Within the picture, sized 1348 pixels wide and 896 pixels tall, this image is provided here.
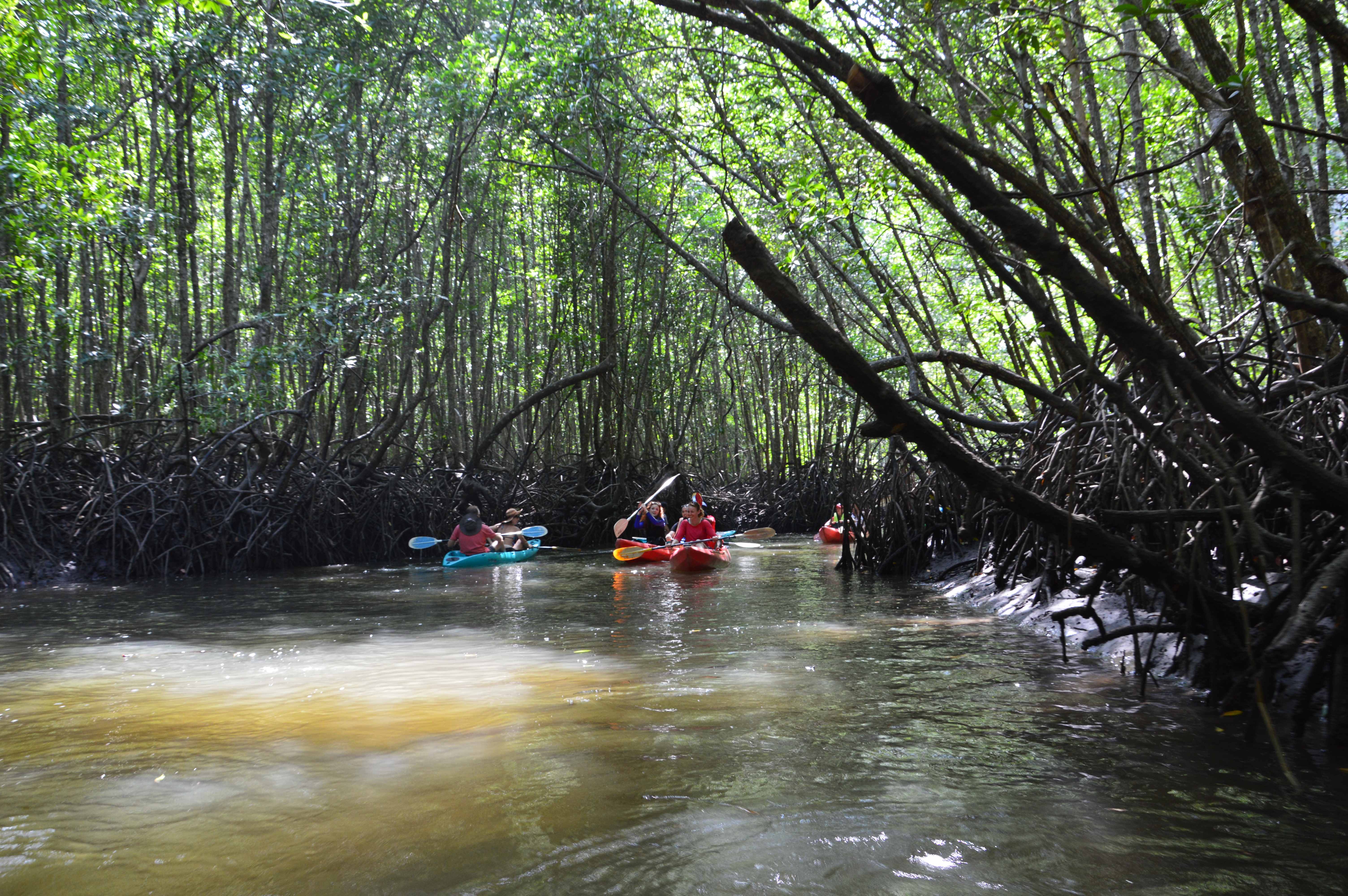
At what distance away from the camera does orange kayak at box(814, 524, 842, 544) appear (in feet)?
43.4

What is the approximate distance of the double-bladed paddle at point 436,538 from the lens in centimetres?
1149

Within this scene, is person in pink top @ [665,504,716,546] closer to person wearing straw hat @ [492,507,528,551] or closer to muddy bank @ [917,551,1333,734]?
person wearing straw hat @ [492,507,528,551]

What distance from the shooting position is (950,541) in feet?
27.5

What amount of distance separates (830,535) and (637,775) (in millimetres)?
10808

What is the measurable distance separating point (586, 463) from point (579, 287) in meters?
2.75

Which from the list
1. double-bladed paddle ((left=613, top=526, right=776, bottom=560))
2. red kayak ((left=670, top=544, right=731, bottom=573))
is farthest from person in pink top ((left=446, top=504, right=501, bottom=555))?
red kayak ((left=670, top=544, right=731, bottom=573))

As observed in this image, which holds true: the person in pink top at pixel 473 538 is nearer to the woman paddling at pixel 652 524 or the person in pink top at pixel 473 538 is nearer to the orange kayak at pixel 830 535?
the woman paddling at pixel 652 524

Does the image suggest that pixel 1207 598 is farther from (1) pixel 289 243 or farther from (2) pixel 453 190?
(1) pixel 289 243

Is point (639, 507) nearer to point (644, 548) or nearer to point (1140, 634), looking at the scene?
point (644, 548)

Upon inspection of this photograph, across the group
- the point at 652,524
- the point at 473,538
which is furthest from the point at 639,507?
the point at 473,538

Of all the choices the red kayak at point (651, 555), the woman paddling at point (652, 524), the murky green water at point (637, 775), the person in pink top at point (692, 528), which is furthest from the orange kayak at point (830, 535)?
the murky green water at point (637, 775)

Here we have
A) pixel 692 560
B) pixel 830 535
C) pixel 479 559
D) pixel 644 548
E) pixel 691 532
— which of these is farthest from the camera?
pixel 830 535

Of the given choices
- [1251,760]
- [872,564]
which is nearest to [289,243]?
[872,564]

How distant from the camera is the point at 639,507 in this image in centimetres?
1319
